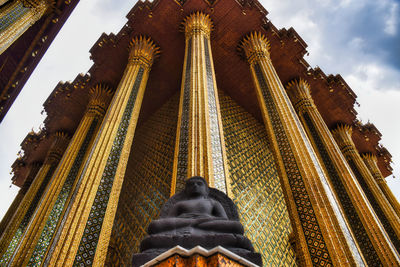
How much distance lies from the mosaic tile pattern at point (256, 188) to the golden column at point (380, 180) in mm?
3526

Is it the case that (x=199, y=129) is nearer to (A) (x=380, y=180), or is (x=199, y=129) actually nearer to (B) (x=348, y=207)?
(B) (x=348, y=207)

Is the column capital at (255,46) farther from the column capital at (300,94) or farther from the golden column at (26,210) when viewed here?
the golden column at (26,210)

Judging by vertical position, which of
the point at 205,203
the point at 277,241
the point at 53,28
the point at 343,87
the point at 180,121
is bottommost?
the point at 205,203

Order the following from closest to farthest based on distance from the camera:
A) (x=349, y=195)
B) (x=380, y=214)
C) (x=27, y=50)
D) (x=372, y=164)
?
(x=349, y=195)
(x=27, y=50)
(x=380, y=214)
(x=372, y=164)

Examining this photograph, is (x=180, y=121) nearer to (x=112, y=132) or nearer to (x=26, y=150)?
(x=112, y=132)

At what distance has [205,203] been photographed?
198cm

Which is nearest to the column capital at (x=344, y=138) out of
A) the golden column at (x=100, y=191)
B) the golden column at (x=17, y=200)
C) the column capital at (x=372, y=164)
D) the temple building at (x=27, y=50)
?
the column capital at (x=372, y=164)

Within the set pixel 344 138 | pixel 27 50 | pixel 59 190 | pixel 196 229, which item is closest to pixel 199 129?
pixel 196 229

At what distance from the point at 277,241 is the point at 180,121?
373 centimetres

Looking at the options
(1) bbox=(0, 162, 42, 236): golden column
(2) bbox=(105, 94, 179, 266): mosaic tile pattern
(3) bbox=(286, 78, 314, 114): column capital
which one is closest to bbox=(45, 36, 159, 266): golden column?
(2) bbox=(105, 94, 179, 266): mosaic tile pattern

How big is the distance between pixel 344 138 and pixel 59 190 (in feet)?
27.9

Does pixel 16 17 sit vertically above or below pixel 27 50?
below

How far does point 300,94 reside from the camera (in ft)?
26.3

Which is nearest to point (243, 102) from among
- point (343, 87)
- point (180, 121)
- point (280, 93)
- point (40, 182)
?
point (343, 87)
